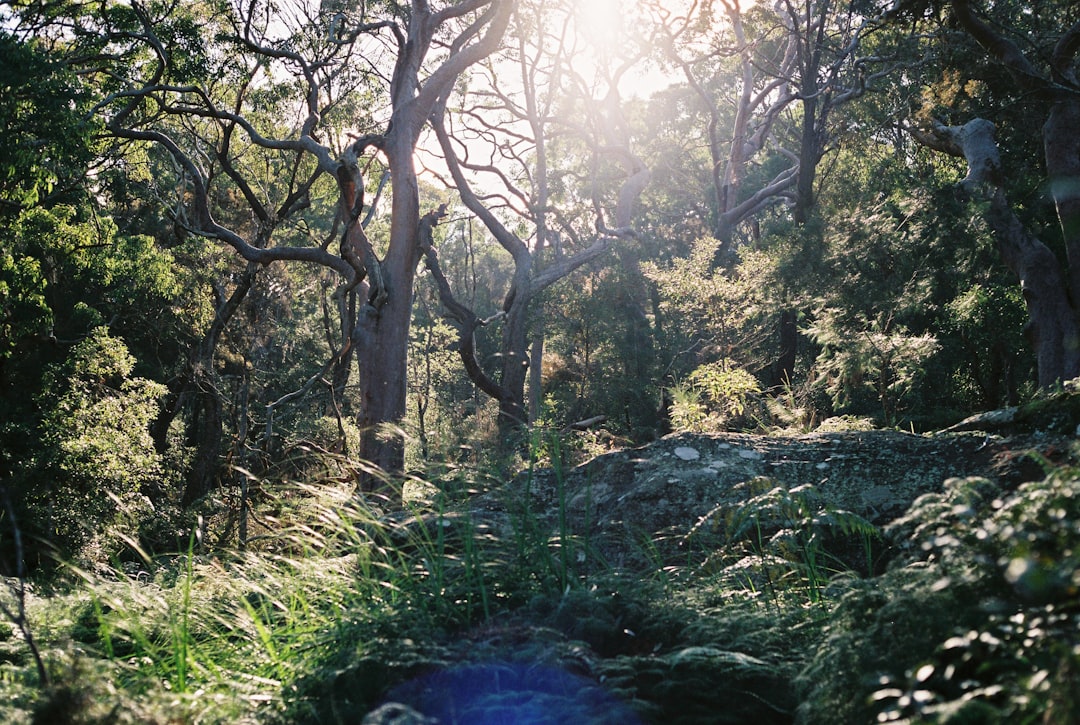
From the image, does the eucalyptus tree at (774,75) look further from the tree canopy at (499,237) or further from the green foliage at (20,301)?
the green foliage at (20,301)

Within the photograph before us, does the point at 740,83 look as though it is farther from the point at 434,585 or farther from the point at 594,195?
the point at 434,585

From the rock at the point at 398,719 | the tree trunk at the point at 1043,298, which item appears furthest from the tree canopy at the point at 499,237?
the rock at the point at 398,719

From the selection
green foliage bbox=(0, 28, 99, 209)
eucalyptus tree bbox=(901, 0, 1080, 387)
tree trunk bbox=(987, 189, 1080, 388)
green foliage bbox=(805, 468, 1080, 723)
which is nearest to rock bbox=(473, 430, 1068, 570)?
green foliage bbox=(805, 468, 1080, 723)

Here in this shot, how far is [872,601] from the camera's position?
226cm

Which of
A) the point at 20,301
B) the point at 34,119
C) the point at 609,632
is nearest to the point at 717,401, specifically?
the point at 34,119

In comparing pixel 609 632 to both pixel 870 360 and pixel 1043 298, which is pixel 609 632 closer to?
pixel 870 360

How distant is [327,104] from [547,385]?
9.97 metres

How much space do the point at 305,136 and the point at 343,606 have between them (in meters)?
13.0

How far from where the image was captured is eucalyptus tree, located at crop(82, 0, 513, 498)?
42.8 ft

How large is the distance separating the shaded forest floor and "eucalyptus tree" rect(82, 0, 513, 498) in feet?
27.5

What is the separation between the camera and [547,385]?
23.7 meters

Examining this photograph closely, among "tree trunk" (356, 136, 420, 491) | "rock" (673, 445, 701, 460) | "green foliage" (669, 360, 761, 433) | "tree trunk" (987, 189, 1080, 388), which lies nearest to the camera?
"rock" (673, 445, 701, 460)

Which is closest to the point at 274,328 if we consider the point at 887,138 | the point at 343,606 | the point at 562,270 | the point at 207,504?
the point at 562,270

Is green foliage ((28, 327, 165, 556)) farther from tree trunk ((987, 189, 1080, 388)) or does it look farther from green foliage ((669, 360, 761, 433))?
tree trunk ((987, 189, 1080, 388))
